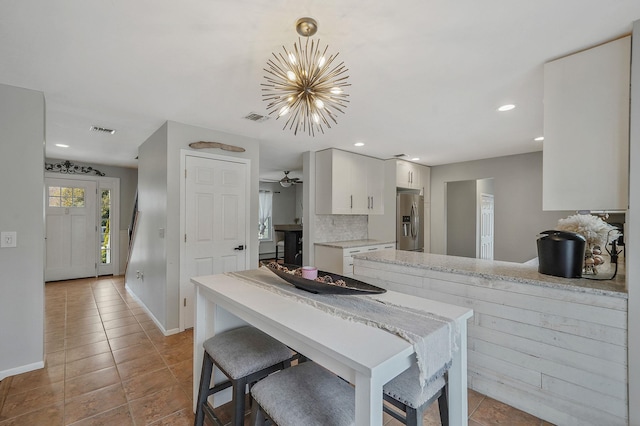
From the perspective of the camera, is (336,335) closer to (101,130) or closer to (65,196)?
(101,130)

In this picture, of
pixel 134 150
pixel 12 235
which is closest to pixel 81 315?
pixel 12 235

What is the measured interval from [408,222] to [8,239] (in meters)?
5.00

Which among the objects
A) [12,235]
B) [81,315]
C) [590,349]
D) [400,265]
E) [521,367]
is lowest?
[81,315]

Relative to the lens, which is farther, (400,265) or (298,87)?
(400,265)

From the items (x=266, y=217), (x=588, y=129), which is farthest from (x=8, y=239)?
(x=266, y=217)

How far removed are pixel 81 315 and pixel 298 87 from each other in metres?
4.06

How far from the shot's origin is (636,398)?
4.86 ft

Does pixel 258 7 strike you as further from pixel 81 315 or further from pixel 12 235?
pixel 81 315

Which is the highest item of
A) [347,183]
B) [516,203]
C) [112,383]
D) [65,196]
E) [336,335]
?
[347,183]

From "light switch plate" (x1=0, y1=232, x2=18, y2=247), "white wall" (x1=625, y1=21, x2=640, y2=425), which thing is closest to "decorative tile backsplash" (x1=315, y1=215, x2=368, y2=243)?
"light switch plate" (x1=0, y1=232, x2=18, y2=247)

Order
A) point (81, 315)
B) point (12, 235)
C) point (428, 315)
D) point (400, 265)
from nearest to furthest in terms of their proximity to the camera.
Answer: point (428, 315), point (12, 235), point (400, 265), point (81, 315)

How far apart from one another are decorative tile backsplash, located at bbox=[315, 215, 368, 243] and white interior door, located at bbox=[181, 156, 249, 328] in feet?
4.82

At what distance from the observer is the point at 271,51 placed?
1806mm

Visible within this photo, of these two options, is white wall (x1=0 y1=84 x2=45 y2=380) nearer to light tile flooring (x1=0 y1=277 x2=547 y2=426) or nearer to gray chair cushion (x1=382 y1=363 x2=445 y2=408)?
light tile flooring (x1=0 y1=277 x2=547 y2=426)
